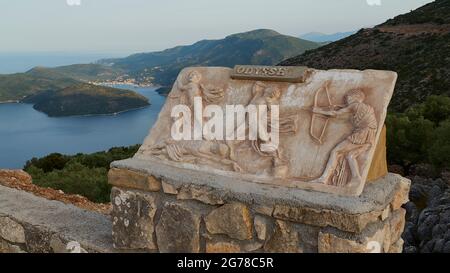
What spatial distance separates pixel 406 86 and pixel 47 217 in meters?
21.5

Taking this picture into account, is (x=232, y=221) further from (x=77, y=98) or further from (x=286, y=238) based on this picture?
(x=77, y=98)

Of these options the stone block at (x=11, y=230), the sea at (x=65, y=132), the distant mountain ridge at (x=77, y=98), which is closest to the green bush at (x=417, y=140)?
the stone block at (x=11, y=230)

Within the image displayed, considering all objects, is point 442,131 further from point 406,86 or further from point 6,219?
point 406,86

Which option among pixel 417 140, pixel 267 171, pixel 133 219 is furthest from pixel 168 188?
pixel 417 140

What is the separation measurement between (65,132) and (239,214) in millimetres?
48311

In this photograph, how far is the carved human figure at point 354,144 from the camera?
8.51 ft

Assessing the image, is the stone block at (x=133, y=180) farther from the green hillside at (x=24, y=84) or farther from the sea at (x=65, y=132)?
the green hillside at (x=24, y=84)

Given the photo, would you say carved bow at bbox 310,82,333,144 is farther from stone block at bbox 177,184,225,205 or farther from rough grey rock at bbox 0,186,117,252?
rough grey rock at bbox 0,186,117,252

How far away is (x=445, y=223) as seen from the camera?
643 centimetres

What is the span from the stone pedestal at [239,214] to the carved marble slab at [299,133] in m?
0.09

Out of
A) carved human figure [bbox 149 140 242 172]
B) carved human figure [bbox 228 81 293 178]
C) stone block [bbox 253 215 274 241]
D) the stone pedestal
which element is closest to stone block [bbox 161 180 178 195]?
the stone pedestal

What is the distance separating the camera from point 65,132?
47.6 m

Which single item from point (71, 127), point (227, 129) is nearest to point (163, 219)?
point (227, 129)

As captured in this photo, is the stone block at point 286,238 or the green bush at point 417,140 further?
the green bush at point 417,140
